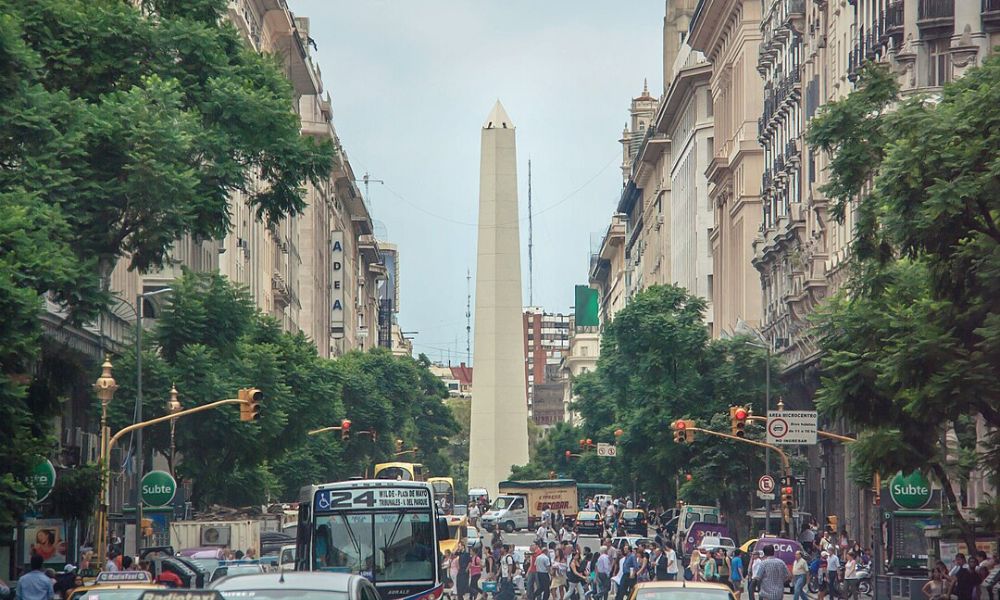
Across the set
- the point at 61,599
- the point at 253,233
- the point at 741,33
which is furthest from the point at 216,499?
the point at 741,33

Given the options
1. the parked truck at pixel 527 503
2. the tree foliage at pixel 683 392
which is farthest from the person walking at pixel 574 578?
the parked truck at pixel 527 503

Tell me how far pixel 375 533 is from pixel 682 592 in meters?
12.1

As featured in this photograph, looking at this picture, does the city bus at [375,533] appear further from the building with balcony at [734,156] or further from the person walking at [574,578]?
the building with balcony at [734,156]

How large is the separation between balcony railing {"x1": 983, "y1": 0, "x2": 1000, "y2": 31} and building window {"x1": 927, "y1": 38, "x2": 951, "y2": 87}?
213 centimetres

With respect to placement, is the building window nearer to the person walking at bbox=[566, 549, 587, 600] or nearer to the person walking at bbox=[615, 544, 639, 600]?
the person walking at bbox=[566, 549, 587, 600]

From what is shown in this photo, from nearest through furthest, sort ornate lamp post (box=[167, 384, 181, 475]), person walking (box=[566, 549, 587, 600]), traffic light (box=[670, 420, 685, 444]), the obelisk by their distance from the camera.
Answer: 1. person walking (box=[566, 549, 587, 600])
2. ornate lamp post (box=[167, 384, 181, 475])
3. traffic light (box=[670, 420, 685, 444])
4. the obelisk

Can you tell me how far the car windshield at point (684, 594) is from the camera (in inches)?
894

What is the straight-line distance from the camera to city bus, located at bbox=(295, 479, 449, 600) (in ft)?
112

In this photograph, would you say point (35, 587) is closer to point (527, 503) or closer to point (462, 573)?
point (462, 573)

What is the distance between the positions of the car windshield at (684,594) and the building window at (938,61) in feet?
103

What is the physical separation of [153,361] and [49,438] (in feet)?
84.5

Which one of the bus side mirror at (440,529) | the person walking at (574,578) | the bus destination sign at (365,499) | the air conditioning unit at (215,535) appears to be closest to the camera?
the bus destination sign at (365,499)

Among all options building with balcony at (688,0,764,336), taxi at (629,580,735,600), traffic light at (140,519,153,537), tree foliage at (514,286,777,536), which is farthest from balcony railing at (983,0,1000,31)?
building with balcony at (688,0,764,336)

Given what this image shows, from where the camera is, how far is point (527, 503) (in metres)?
109
